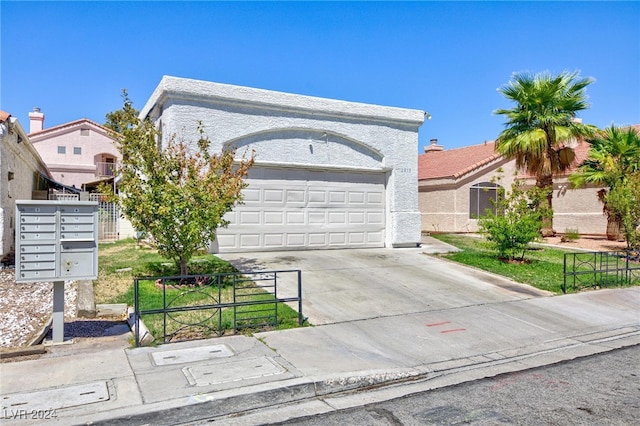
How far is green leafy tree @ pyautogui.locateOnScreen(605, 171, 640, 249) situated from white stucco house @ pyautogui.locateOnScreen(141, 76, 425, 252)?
5.87 meters

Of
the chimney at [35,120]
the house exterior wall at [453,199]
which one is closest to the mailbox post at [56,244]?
the house exterior wall at [453,199]

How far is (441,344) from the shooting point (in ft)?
23.0

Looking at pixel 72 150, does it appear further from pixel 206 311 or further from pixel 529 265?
pixel 529 265

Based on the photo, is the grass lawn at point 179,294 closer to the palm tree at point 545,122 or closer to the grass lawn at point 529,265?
the grass lawn at point 529,265

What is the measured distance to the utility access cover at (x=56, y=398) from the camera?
4.57 metres

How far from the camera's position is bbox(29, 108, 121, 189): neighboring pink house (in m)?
37.7

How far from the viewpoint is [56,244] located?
20.7 feet

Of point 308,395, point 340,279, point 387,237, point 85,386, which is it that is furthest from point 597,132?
point 85,386

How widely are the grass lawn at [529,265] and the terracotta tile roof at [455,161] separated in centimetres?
769

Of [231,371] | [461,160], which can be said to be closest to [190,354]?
[231,371]

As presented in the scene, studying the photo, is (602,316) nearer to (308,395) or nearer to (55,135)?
(308,395)

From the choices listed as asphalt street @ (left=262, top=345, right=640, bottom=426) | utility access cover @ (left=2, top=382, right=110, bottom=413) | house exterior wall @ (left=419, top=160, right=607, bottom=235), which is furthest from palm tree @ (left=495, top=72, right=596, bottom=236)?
utility access cover @ (left=2, top=382, right=110, bottom=413)

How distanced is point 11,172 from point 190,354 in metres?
Answer: 9.20

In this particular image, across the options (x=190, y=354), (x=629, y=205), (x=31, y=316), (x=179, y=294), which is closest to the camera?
(x=190, y=354)
